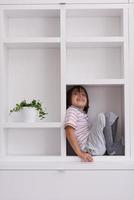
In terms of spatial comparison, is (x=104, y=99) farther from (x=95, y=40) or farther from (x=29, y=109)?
(x=29, y=109)

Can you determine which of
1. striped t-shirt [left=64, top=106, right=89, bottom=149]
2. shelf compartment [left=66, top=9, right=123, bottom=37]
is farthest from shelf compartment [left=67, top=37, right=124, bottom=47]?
striped t-shirt [left=64, top=106, right=89, bottom=149]

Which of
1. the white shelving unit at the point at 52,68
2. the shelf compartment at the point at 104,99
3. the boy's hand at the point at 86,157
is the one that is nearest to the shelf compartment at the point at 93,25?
the white shelving unit at the point at 52,68

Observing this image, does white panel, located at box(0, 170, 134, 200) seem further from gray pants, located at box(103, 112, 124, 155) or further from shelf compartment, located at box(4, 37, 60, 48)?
shelf compartment, located at box(4, 37, 60, 48)

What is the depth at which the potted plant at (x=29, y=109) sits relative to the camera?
6.38ft

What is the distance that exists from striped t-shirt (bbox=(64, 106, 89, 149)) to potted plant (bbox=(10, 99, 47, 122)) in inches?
6.8

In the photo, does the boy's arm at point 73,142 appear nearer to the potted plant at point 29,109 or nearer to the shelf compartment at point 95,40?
the potted plant at point 29,109

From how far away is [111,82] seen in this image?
192 cm

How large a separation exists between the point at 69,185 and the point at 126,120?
0.48 m

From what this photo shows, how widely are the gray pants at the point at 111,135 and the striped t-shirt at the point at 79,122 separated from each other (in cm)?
12

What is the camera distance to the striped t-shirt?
1917 mm

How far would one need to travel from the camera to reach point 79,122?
6.54 ft

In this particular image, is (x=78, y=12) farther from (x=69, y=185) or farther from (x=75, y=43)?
(x=69, y=185)

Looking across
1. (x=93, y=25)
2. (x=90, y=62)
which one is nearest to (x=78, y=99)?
(x=90, y=62)

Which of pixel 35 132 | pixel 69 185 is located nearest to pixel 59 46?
pixel 35 132
